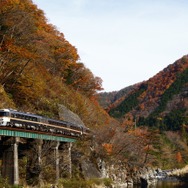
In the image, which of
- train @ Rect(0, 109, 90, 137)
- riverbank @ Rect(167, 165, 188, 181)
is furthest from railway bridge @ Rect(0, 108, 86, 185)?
riverbank @ Rect(167, 165, 188, 181)

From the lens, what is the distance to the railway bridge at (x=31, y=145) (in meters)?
29.6

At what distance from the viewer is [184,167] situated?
105 m

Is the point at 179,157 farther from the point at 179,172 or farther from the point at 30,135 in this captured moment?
the point at 30,135

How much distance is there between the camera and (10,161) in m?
29.7

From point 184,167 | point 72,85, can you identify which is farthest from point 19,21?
point 184,167

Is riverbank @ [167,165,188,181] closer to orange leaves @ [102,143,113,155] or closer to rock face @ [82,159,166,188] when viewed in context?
rock face @ [82,159,166,188]

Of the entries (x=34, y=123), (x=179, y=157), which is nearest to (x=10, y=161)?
(x=34, y=123)

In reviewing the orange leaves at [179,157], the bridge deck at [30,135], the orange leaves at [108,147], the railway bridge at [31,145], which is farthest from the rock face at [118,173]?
the orange leaves at [179,157]

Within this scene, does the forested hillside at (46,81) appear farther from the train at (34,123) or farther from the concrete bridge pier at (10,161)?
the concrete bridge pier at (10,161)

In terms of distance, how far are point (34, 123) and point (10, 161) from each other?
4.78m

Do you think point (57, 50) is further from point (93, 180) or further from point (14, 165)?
point (14, 165)

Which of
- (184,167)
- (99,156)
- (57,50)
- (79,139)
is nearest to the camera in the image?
(79,139)

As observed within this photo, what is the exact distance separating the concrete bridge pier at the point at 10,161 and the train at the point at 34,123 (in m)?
1.39

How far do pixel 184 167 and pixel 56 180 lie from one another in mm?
75935
